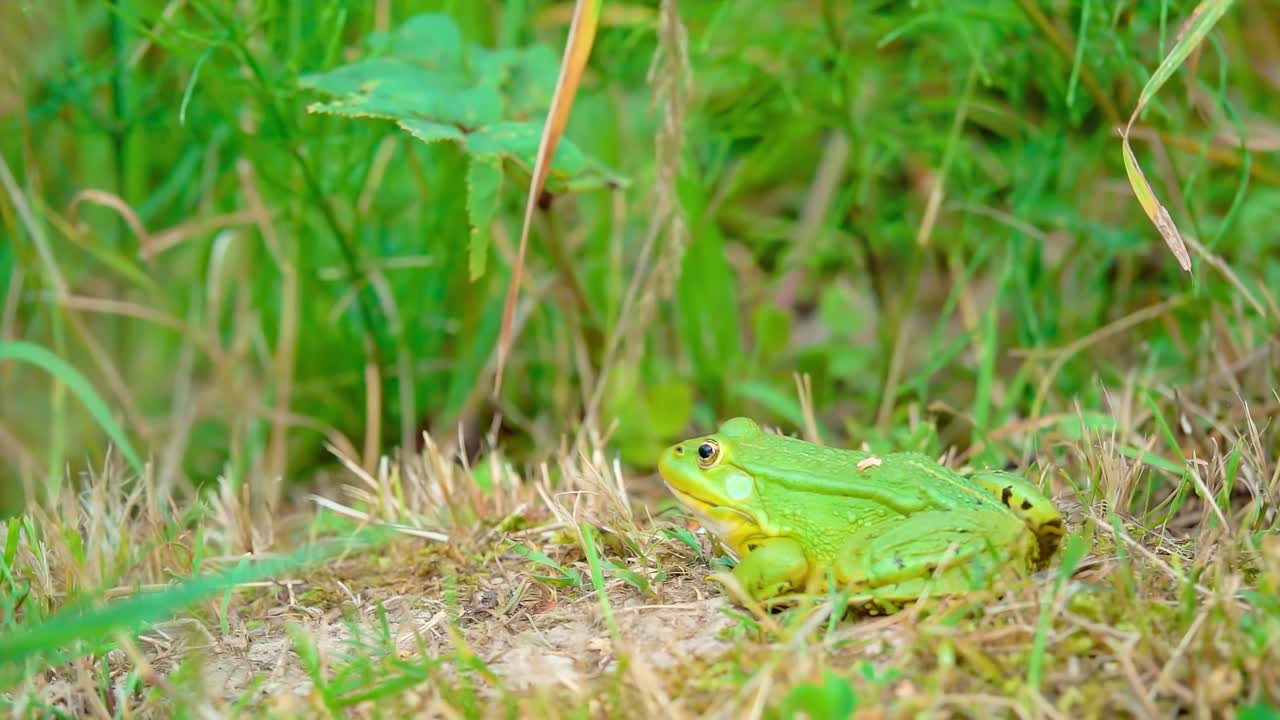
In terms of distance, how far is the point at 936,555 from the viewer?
6.77 feet

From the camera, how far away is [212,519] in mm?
3207

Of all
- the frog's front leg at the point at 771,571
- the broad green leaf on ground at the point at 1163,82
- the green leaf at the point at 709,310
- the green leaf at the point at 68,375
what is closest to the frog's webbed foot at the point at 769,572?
the frog's front leg at the point at 771,571

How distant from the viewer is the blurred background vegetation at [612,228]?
3.50m

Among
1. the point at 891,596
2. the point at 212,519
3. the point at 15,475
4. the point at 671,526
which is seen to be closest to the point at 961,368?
the point at 671,526

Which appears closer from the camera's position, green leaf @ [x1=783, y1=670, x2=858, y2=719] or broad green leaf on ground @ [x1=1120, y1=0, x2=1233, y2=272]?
green leaf @ [x1=783, y1=670, x2=858, y2=719]

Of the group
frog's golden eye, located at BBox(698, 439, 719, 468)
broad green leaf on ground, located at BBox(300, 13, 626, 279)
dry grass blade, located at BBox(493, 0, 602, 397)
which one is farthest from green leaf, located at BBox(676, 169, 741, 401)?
frog's golden eye, located at BBox(698, 439, 719, 468)

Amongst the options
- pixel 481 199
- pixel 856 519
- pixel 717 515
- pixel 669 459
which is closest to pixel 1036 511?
pixel 856 519

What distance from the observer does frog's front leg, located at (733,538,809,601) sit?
2188 mm

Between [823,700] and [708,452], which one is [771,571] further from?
[823,700]

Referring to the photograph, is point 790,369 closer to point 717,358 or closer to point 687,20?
point 717,358

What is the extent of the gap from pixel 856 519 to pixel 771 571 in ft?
0.71

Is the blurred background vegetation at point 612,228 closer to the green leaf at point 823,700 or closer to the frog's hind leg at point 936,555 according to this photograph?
the frog's hind leg at point 936,555

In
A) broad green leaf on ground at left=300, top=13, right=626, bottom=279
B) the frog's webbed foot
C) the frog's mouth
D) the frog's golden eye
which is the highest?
broad green leaf on ground at left=300, top=13, right=626, bottom=279

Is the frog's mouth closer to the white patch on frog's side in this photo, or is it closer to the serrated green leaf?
the white patch on frog's side
